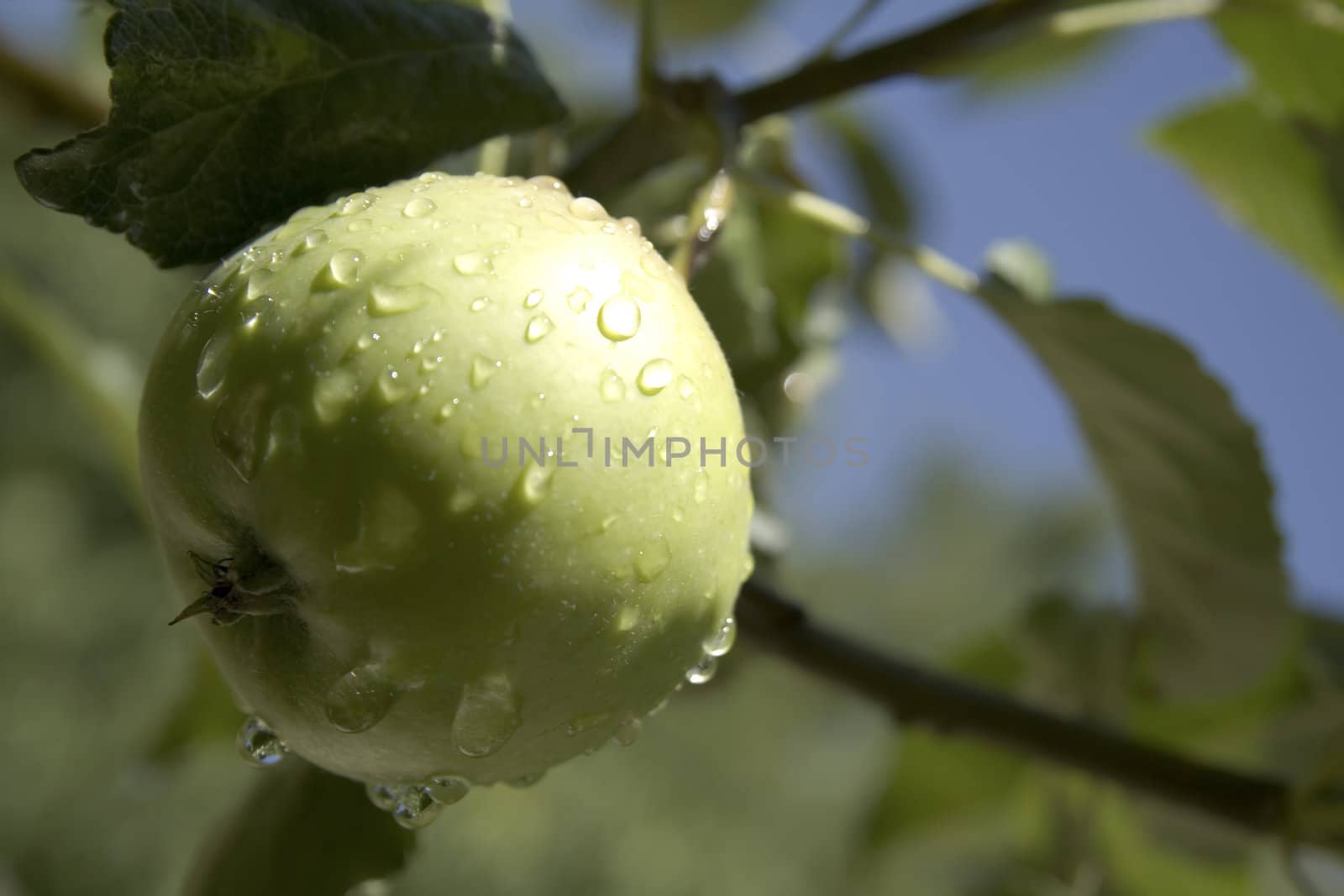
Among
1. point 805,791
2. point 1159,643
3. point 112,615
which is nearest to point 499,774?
point 1159,643

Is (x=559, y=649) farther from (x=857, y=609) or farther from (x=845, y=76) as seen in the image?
(x=857, y=609)

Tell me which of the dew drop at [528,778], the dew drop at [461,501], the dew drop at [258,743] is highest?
the dew drop at [461,501]

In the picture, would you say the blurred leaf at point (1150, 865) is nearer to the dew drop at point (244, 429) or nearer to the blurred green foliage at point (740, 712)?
the blurred green foliage at point (740, 712)

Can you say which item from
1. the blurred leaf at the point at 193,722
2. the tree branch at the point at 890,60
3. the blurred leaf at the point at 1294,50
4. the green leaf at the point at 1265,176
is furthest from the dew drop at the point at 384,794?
the green leaf at the point at 1265,176

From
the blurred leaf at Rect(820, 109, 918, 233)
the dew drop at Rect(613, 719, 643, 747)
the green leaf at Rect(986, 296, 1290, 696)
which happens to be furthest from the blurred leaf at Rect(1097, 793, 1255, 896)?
the dew drop at Rect(613, 719, 643, 747)

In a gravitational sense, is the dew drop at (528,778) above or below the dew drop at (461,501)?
below

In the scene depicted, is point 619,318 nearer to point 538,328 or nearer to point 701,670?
point 538,328
